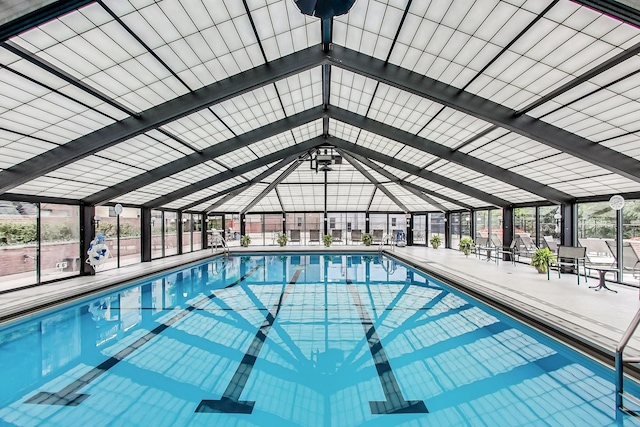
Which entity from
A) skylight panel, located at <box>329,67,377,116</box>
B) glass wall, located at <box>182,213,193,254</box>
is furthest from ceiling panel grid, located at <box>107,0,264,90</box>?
glass wall, located at <box>182,213,193,254</box>

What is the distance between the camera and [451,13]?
4.50 meters

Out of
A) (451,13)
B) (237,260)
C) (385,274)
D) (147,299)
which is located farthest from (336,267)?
(451,13)

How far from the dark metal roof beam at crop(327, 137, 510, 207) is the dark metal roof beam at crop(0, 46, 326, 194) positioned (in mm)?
6747

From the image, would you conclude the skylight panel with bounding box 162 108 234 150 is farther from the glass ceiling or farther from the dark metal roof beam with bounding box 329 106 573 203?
the dark metal roof beam with bounding box 329 106 573 203

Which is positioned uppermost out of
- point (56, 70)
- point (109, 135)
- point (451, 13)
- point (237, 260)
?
point (451, 13)

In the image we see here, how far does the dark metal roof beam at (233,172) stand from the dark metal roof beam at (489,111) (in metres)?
6.64

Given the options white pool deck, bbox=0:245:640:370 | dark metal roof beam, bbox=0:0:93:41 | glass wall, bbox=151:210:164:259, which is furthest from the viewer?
glass wall, bbox=151:210:164:259

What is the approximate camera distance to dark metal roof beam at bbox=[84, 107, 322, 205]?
9562 millimetres

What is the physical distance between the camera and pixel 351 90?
8.19m

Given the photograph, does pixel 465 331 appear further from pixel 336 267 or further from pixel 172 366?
pixel 336 267

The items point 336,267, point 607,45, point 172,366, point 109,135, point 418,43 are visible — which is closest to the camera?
point 607,45

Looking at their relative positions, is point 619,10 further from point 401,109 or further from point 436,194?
point 436,194

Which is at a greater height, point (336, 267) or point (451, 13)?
point (451, 13)

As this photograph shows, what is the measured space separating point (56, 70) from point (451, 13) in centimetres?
563
